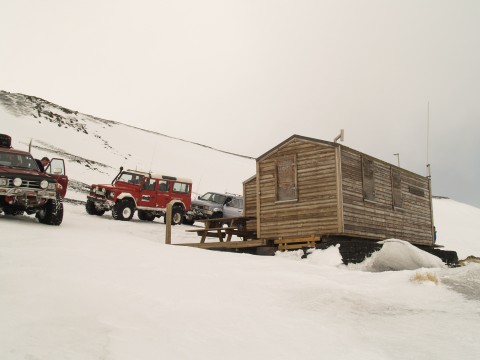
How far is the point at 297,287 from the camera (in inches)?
290

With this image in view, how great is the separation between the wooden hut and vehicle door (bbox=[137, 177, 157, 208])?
824cm

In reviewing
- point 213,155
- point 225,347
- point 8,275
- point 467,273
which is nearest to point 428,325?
point 225,347

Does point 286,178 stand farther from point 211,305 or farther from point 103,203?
point 103,203

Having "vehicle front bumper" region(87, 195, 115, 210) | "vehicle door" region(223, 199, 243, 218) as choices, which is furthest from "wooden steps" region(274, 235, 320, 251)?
"vehicle front bumper" region(87, 195, 115, 210)

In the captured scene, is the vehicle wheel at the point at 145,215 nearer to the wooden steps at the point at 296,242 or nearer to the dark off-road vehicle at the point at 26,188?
the dark off-road vehicle at the point at 26,188

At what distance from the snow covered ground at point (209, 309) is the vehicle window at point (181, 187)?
13.5m

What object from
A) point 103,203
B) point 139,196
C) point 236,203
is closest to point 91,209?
point 103,203

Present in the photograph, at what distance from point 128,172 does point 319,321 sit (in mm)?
17158

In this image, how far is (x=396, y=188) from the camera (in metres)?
16.6

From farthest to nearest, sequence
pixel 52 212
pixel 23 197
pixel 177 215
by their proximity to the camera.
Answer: pixel 177 215
pixel 52 212
pixel 23 197

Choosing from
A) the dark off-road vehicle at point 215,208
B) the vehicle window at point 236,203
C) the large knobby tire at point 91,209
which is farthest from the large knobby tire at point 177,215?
A: the large knobby tire at point 91,209

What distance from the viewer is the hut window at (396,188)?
1638 cm

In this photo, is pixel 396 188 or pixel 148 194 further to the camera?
pixel 148 194

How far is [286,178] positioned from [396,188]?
190 inches
